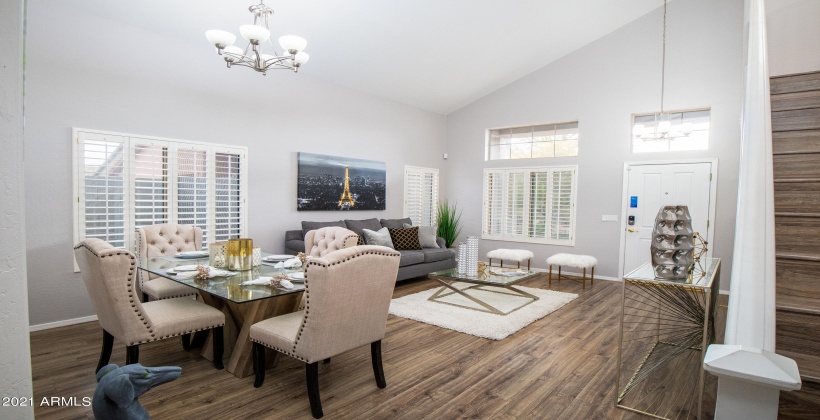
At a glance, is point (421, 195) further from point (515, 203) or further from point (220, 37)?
point (220, 37)

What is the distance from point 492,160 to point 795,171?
606cm

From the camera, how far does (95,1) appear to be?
3752 mm

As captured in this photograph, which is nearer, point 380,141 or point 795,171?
point 795,171

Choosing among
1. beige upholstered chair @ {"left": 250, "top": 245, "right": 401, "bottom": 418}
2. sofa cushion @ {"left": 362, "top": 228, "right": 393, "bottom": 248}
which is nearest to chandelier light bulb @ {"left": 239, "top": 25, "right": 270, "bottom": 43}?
beige upholstered chair @ {"left": 250, "top": 245, "right": 401, "bottom": 418}

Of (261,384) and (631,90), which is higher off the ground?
(631,90)

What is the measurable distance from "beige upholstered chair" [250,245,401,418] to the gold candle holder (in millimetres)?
706

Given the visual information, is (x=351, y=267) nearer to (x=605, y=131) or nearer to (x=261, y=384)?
(x=261, y=384)

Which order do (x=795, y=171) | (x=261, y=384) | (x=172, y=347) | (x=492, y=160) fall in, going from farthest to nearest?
(x=492, y=160) < (x=172, y=347) < (x=261, y=384) < (x=795, y=171)

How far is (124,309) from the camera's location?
2.35 metres

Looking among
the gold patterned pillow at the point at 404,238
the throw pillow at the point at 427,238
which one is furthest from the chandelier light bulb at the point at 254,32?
the throw pillow at the point at 427,238

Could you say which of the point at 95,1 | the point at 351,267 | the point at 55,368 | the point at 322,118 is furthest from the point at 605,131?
the point at 55,368

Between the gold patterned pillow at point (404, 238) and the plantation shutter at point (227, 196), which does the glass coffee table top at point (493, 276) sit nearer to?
the gold patterned pillow at point (404, 238)

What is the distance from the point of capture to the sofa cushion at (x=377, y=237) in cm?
593

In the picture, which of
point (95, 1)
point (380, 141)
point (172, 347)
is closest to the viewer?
point (172, 347)
